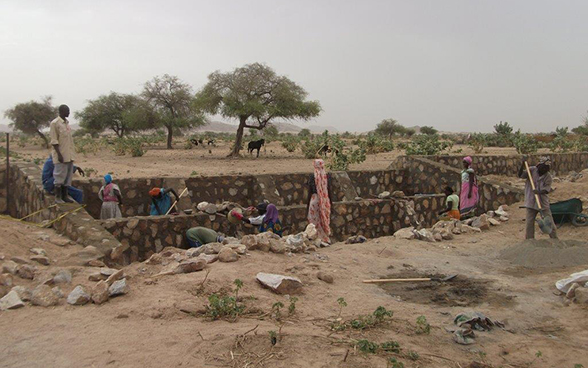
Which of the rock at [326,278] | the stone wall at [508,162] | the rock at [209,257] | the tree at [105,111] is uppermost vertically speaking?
the tree at [105,111]

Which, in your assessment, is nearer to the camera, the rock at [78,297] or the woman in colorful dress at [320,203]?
the rock at [78,297]

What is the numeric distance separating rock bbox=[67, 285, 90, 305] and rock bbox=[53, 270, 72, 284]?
1.15ft

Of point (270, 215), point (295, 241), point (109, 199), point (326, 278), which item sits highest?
point (109, 199)

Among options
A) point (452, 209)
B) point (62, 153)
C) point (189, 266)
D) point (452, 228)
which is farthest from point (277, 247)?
point (452, 209)

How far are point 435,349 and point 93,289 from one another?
285 centimetres

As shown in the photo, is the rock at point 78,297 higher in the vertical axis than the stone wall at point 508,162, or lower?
lower

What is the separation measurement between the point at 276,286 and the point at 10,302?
223cm

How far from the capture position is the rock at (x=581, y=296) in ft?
15.6

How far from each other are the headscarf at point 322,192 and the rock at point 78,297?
15.1ft

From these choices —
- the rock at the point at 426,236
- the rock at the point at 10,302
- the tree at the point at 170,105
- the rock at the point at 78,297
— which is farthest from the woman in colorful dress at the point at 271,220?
the tree at the point at 170,105

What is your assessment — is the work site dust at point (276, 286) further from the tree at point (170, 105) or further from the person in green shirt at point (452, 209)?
the tree at point (170, 105)

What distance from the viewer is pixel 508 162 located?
16031 mm

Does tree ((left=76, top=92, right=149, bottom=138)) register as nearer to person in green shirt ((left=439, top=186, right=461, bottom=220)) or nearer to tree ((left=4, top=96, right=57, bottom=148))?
tree ((left=4, top=96, right=57, bottom=148))

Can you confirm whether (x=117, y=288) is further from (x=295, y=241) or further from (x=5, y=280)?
(x=295, y=241)
